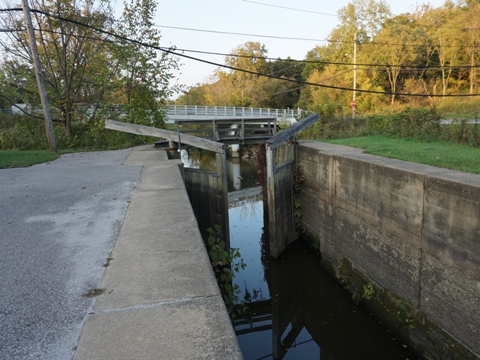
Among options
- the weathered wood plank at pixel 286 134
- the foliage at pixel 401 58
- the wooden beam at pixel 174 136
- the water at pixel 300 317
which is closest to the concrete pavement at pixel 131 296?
the water at pixel 300 317

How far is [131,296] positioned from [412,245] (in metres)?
4.41

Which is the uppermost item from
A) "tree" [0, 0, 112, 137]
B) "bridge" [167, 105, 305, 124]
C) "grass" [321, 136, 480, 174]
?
"tree" [0, 0, 112, 137]

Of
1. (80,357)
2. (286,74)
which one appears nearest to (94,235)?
(80,357)

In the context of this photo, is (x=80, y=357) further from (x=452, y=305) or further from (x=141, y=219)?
(x=452, y=305)

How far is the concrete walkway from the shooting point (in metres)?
1.73

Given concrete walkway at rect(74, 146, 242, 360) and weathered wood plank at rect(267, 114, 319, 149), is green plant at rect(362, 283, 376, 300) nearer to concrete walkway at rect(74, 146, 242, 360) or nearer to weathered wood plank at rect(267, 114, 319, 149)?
weathered wood plank at rect(267, 114, 319, 149)

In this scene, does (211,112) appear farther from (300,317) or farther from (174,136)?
(300,317)

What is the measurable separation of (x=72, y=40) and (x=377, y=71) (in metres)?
31.3

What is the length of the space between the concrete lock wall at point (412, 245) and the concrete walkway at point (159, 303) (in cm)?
333

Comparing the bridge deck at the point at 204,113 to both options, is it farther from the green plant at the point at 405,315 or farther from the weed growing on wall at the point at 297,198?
the green plant at the point at 405,315

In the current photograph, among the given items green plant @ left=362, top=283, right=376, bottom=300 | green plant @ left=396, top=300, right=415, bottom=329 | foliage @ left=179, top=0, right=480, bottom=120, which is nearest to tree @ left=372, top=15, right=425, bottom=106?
foliage @ left=179, top=0, right=480, bottom=120

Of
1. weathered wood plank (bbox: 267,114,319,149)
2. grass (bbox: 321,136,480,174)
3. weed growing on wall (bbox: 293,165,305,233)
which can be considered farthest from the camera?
weed growing on wall (bbox: 293,165,305,233)

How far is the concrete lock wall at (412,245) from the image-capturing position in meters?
4.23

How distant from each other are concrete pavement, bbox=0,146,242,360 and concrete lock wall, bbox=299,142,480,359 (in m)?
3.32
